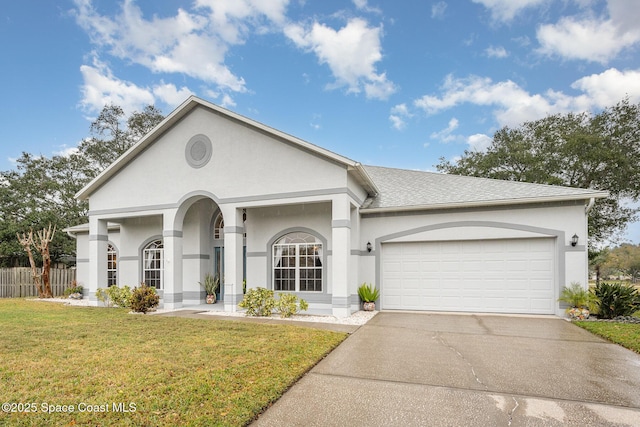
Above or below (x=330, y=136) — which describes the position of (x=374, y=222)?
below

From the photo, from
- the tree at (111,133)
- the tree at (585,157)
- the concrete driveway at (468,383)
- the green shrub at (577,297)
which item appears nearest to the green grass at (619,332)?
the concrete driveway at (468,383)

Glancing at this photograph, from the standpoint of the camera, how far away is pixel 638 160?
18.0 metres

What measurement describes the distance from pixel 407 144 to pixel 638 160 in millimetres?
11690

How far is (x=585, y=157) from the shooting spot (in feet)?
60.6

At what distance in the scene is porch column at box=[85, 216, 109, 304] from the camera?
43.3ft

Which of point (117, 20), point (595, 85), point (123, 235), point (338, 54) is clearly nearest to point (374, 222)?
point (338, 54)

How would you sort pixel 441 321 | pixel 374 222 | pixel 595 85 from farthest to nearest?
pixel 595 85, pixel 374 222, pixel 441 321

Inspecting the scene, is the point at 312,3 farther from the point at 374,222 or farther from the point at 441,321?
the point at 441,321

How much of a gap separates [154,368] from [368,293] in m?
7.07

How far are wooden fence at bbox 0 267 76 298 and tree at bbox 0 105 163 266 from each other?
2.92 m

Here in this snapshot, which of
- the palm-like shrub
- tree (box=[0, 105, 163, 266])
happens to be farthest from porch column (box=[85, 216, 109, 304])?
the palm-like shrub

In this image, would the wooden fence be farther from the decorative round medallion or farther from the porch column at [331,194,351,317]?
the porch column at [331,194,351,317]

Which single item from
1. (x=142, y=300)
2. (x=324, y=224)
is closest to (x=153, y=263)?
(x=142, y=300)

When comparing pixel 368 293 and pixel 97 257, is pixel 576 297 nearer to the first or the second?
pixel 368 293
